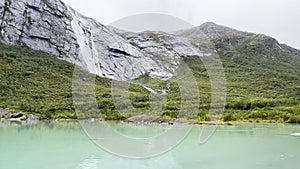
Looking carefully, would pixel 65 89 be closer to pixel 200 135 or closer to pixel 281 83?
pixel 200 135

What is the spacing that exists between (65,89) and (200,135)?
29294 millimetres

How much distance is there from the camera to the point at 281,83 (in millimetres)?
75312

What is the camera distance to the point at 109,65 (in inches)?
3031

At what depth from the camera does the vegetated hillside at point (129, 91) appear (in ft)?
146

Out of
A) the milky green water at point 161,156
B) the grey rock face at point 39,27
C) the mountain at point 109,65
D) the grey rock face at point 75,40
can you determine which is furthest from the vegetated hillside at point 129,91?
the milky green water at point 161,156

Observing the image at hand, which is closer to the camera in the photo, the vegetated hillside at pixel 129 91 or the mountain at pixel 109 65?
the vegetated hillside at pixel 129 91

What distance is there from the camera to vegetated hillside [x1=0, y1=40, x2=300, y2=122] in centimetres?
4450

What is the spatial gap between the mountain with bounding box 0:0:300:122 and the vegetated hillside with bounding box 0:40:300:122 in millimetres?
106

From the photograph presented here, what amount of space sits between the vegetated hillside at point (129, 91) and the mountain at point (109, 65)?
11 centimetres

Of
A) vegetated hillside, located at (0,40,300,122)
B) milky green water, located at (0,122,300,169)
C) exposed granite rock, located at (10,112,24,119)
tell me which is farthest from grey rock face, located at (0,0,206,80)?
milky green water, located at (0,122,300,169)

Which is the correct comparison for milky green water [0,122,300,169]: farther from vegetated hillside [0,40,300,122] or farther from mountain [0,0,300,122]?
mountain [0,0,300,122]

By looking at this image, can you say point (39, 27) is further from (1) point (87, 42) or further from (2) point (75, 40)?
(1) point (87, 42)

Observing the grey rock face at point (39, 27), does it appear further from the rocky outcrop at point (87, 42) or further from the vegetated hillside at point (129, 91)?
the vegetated hillside at point (129, 91)

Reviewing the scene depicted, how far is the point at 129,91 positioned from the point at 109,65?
84.9ft
